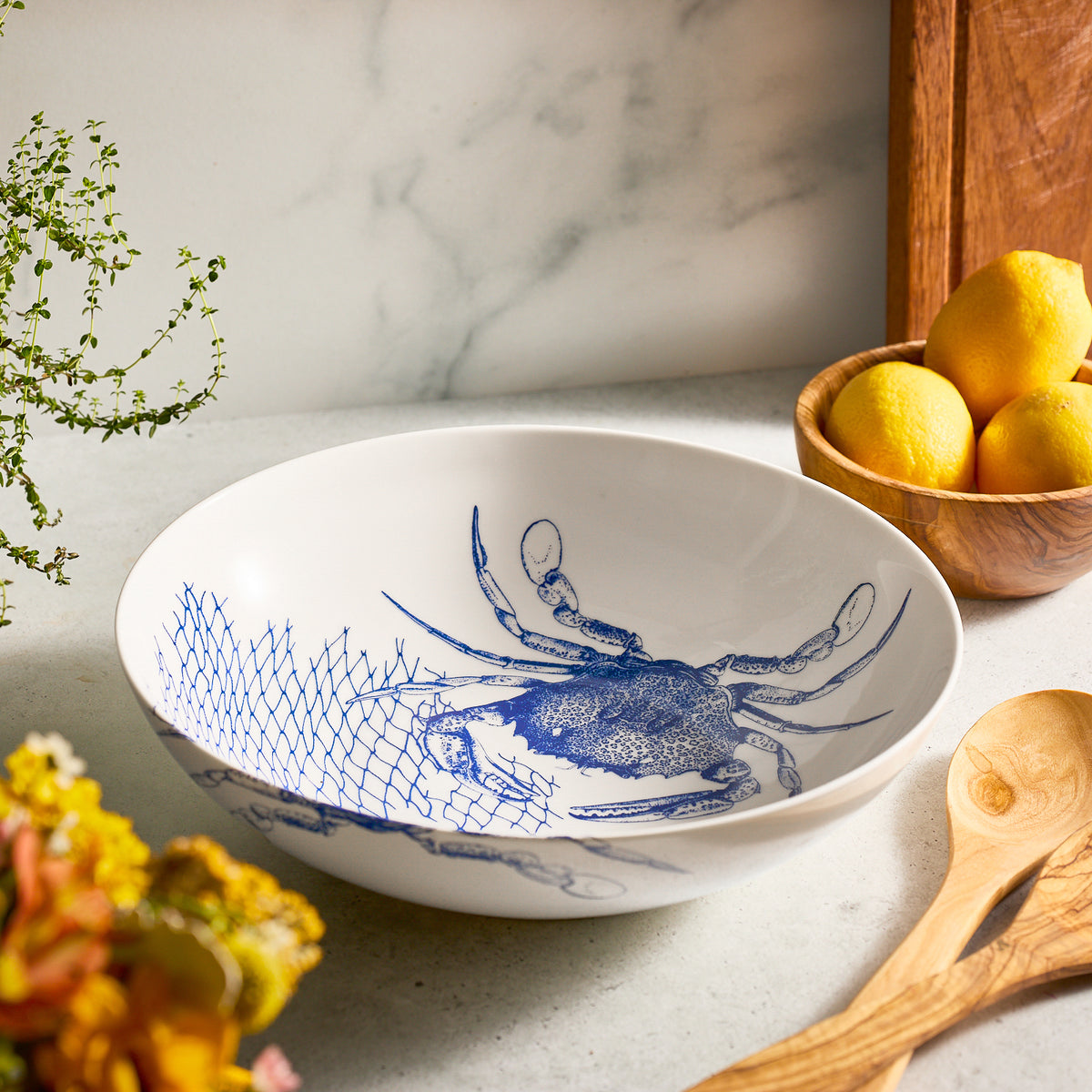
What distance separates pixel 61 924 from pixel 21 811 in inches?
1.4

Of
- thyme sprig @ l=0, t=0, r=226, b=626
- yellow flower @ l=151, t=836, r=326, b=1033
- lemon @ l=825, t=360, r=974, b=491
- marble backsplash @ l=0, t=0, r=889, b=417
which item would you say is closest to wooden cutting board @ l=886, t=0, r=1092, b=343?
marble backsplash @ l=0, t=0, r=889, b=417

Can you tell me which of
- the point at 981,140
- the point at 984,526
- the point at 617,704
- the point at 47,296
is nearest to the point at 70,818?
the point at 617,704

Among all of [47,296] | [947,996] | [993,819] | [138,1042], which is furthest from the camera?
[47,296]

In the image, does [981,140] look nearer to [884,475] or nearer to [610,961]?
[884,475]

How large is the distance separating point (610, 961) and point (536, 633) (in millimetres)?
238

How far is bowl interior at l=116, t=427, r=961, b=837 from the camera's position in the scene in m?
0.53

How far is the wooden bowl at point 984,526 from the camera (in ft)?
2.05

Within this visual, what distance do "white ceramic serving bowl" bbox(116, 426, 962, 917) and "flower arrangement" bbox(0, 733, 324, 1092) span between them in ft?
0.41

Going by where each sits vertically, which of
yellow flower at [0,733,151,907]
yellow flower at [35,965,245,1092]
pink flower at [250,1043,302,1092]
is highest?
yellow flower at [0,733,151,907]

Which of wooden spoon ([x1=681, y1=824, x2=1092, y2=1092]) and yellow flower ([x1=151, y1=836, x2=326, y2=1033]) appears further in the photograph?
wooden spoon ([x1=681, y1=824, x2=1092, y2=1092])

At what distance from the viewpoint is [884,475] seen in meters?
0.68

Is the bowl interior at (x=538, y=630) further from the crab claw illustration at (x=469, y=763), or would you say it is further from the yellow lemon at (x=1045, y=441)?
the yellow lemon at (x=1045, y=441)

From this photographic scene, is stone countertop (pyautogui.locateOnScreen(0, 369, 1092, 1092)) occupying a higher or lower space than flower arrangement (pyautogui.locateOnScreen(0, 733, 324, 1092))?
lower

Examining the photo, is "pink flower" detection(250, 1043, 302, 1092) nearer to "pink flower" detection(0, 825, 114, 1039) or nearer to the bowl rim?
"pink flower" detection(0, 825, 114, 1039)
